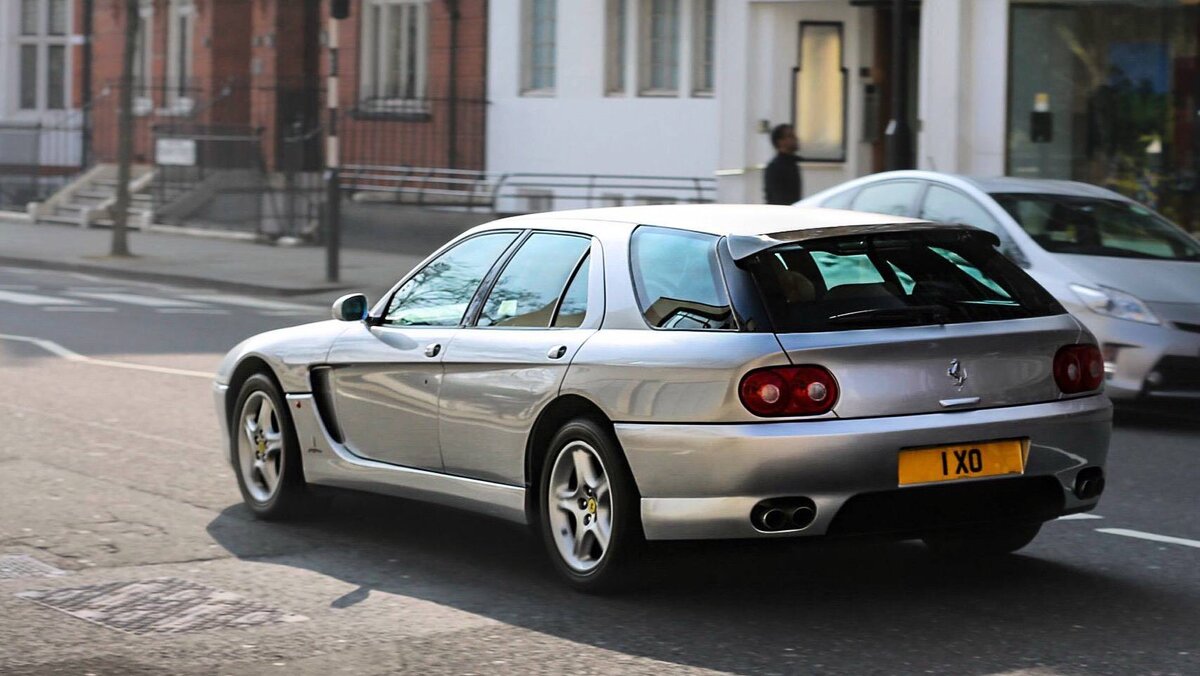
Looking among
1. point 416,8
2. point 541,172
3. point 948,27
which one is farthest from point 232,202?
point 948,27

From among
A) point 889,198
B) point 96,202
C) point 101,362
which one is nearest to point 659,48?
point 96,202

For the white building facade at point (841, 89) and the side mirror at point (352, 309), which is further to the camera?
the white building facade at point (841, 89)

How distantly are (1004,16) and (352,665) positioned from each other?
17746mm

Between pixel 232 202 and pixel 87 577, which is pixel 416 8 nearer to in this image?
pixel 232 202

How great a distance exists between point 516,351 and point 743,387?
1.13 meters

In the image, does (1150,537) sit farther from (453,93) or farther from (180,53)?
(180,53)

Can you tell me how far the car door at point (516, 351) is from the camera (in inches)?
278

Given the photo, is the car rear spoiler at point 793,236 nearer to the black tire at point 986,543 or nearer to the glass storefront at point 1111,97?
the black tire at point 986,543

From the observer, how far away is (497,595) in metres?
7.03

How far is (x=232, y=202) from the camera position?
3300cm

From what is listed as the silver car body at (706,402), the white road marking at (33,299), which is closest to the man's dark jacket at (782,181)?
the white road marking at (33,299)

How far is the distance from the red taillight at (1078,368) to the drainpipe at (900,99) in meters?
11.9

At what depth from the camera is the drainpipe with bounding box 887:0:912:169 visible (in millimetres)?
18672

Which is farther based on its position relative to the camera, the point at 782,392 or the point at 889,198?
the point at 889,198
